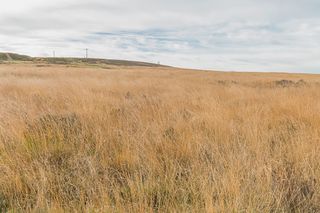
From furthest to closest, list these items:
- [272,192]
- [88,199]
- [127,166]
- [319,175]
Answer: [127,166], [319,175], [272,192], [88,199]

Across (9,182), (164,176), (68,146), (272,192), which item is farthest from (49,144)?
(272,192)

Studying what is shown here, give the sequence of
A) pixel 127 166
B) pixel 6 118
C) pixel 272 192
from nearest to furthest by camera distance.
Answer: pixel 272 192
pixel 127 166
pixel 6 118

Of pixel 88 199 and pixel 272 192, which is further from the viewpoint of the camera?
pixel 272 192

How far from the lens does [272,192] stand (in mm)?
2531

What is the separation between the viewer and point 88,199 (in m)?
2.37

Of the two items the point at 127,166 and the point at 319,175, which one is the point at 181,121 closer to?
the point at 127,166

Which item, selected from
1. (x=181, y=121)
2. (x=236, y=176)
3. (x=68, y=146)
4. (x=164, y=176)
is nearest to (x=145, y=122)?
(x=181, y=121)

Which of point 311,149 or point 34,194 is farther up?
point 311,149

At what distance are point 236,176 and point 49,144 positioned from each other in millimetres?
2596

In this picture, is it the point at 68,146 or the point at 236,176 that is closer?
the point at 236,176

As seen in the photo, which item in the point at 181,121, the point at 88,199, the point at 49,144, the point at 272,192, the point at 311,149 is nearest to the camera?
the point at 88,199

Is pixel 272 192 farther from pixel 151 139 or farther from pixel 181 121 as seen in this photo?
pixel 181 121

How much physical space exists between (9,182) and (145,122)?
274 cm

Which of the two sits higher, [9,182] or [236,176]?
[236,176]
